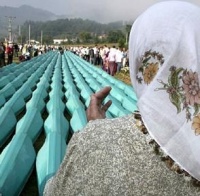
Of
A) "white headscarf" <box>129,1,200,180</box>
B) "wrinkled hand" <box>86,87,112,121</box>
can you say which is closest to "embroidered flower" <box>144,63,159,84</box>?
"white headscarf" <box>129,1,200,180</box>

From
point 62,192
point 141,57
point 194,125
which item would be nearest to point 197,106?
point 194,125

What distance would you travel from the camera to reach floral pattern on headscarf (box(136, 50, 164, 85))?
1.27m

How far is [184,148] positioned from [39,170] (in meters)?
1.45

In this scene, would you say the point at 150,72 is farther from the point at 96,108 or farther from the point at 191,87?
the point at 96,108

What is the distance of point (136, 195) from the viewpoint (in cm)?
131

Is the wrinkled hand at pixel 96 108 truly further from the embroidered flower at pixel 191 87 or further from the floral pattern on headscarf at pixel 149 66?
the embroidered flower at pixel 191 87

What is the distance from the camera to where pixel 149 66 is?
4.26 ft

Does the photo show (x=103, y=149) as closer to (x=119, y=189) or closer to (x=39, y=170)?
(x=119, y=189)

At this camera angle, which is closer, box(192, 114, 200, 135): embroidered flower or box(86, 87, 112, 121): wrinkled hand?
box(192, 114, 200, 135): embroidered flower

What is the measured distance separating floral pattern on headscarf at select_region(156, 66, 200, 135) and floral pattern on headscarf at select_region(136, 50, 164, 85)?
57 mm

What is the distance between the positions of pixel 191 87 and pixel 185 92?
22 millimetres

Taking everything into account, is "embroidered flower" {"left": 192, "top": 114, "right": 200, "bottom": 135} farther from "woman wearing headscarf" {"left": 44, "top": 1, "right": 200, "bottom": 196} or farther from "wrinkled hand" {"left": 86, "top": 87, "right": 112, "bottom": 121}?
"wrinkled hand" {"left": 86, "top": 87, "right": 112, "bottom": 121}

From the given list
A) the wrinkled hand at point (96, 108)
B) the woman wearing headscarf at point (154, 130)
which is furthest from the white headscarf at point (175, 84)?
the wrinkled hand at point (96, 108)

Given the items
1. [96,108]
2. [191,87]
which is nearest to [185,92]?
[191,87]
